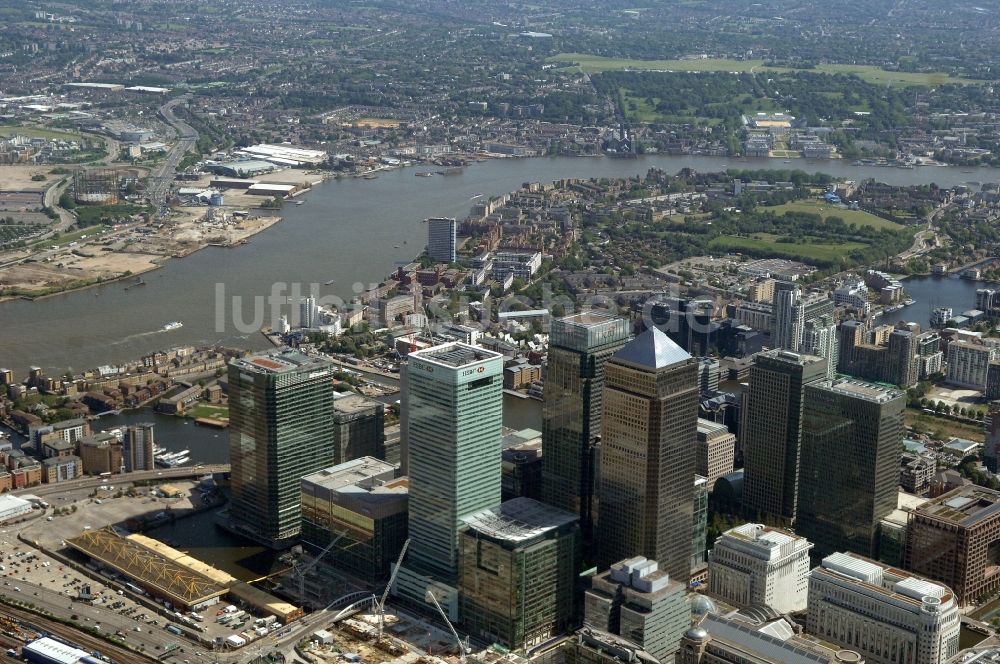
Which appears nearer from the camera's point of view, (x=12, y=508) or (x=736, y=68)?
(x=12, y=508)

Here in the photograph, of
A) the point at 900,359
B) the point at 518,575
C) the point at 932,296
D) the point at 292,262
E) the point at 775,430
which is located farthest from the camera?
the point at 292,262

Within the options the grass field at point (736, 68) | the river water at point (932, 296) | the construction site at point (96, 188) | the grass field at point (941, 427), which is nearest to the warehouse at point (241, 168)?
the construction site at point (96, 188)

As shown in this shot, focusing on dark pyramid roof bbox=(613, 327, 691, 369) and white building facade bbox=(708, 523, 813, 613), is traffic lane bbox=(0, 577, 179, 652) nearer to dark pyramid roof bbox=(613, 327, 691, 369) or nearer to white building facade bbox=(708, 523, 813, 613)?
dark pyramid roof bbox=(613, 327, 691, 369)

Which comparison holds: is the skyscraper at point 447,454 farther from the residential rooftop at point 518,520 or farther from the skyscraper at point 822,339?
the skyscraper at point 822,339

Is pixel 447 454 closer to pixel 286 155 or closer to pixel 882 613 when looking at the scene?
pixel 882 613

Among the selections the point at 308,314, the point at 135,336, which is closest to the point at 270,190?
the point at 308,314
